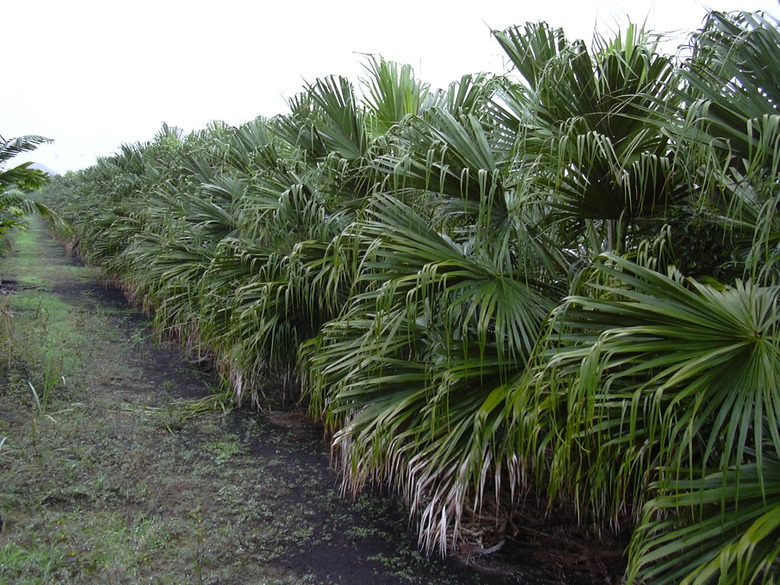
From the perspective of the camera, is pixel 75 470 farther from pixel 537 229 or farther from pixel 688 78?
pixel 688 78

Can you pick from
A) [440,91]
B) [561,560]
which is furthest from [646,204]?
[440,91]

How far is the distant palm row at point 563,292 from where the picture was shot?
210 centimetres

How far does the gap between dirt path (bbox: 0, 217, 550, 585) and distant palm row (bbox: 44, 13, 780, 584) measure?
37cm

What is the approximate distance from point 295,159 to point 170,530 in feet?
11.0

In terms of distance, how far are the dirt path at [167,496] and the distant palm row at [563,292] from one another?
1.20 feet

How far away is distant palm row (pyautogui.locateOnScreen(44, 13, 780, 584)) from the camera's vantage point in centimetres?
210

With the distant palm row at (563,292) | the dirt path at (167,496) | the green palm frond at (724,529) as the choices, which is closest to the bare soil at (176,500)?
the dirt path at (167,496)

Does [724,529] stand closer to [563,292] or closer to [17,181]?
[563,292]

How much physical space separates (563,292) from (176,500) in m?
2.66

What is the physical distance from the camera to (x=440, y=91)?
5.24 metres

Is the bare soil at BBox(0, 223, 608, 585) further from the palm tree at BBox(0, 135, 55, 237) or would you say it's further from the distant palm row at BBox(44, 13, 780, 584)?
the palm tree at BBox(0, 135, 55, 237)

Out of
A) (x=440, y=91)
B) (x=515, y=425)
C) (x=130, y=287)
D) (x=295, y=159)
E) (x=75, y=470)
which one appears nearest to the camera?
(x=515, y=425)

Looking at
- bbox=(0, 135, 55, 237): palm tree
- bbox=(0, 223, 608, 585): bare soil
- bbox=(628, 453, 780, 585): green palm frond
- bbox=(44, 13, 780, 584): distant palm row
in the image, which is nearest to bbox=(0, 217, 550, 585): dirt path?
bbox=(0, 223, 608, 585): bare soil

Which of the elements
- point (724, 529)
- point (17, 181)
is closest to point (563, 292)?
point (724, 529)
